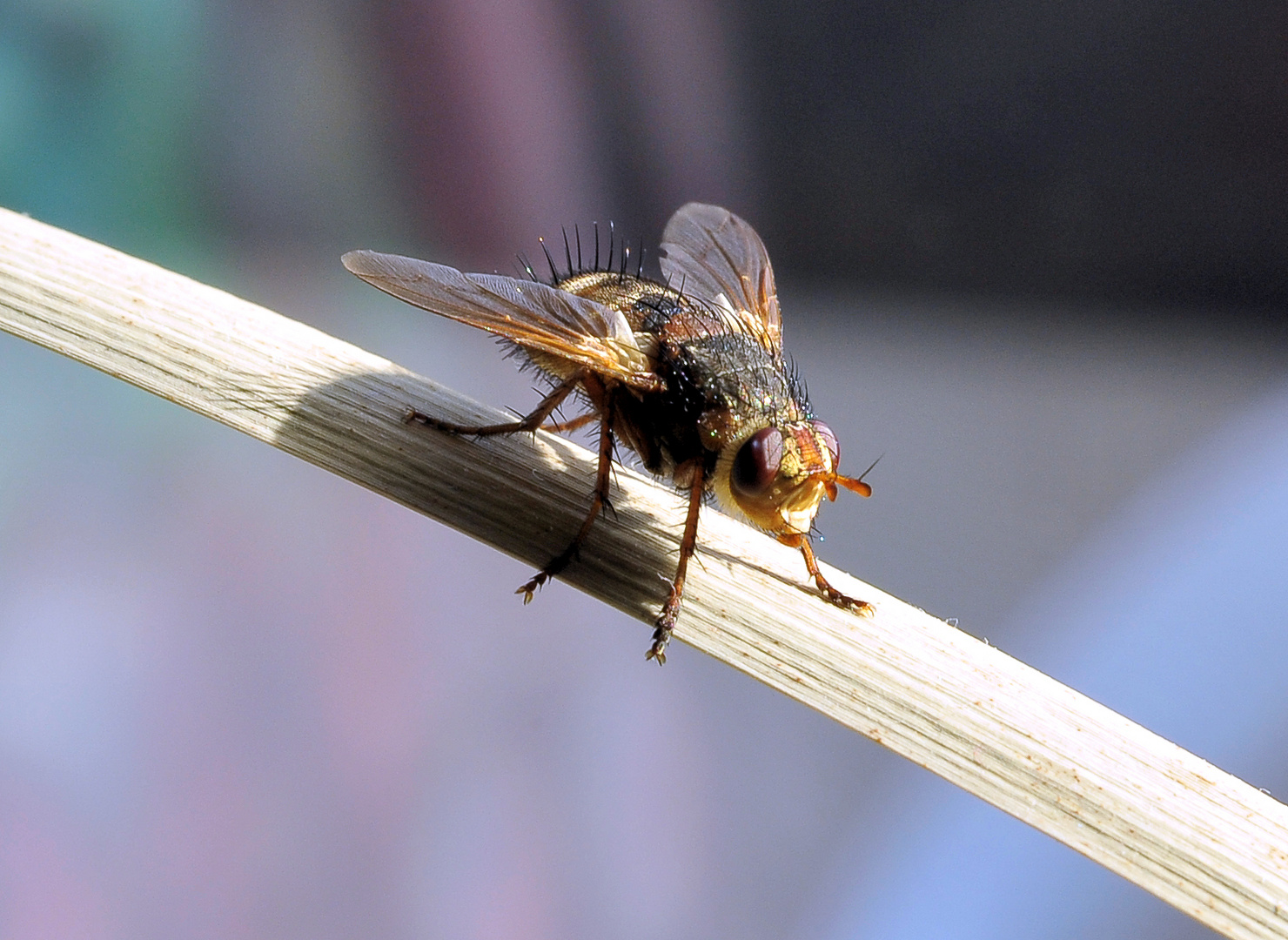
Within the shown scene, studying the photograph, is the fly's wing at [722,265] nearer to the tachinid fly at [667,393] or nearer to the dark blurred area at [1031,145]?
the tachinid fly at [667,393]

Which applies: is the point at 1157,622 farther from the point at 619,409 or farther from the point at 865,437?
the point at 619,409

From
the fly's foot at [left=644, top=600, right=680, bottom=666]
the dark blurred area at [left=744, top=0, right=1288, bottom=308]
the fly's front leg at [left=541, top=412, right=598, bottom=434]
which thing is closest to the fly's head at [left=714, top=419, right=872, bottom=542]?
the fly's foot at [left=644, top=600, right=680, bottom=666]

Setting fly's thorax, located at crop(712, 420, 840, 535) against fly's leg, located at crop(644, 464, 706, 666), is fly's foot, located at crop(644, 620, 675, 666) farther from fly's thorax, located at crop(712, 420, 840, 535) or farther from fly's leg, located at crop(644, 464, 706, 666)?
fly's thorax, located at crop(712, 420, 840, 535)

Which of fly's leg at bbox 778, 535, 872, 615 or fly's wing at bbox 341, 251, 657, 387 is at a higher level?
fly's wing at bbox 341, 251, 657, 387

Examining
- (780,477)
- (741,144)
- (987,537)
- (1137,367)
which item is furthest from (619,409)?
(1137,367)

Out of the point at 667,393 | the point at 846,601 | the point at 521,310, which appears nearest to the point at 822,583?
the point at 846,601
